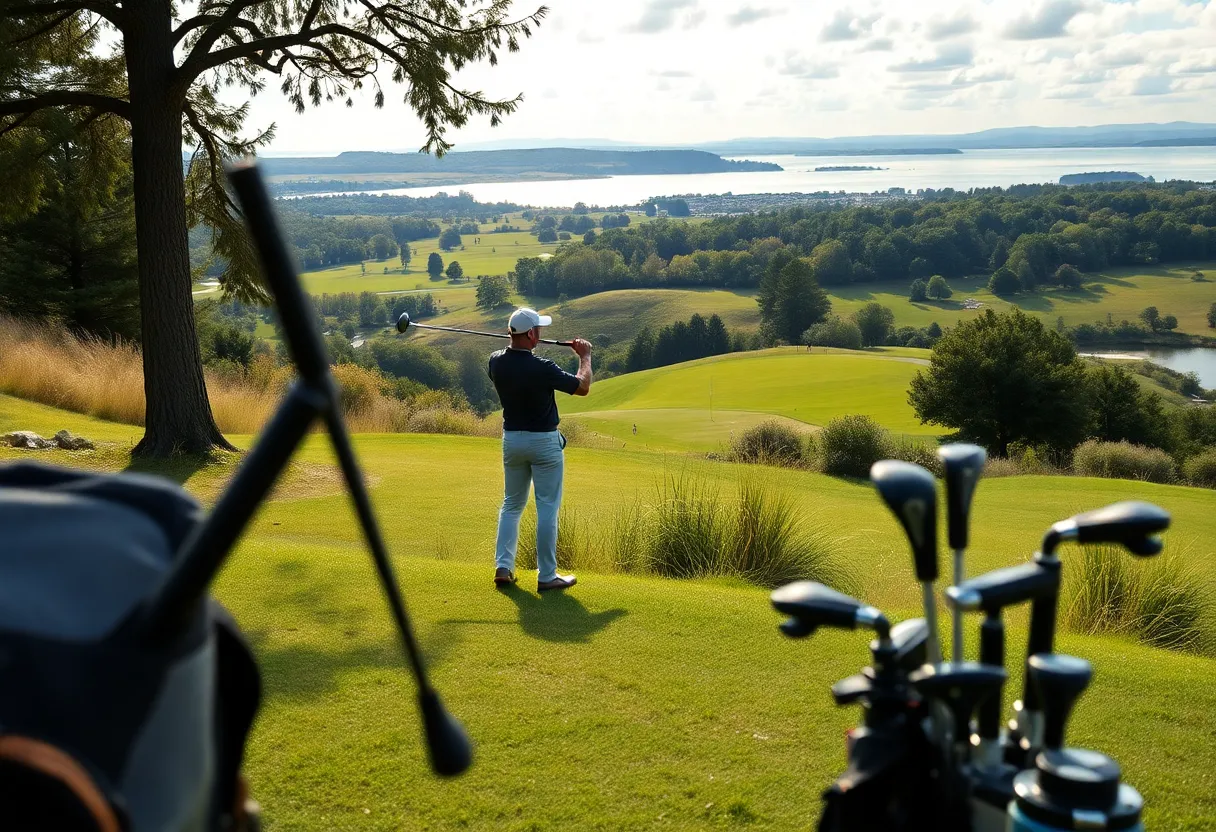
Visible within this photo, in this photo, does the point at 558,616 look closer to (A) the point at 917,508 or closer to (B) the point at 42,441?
(A) the point at 917,508

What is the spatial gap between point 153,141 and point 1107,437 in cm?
5547

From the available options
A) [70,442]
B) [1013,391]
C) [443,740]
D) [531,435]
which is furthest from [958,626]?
[1013,391]

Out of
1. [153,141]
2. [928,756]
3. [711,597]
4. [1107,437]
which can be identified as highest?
[153,141]

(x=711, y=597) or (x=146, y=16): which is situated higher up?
(x=146, y=16)

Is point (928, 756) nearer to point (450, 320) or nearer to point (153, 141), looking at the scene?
point (153, 141)

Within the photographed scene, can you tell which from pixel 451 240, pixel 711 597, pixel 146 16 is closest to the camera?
pixel 711 597

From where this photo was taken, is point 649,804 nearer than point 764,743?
Yes

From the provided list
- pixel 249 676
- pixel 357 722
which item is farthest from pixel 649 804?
pixel 249 676

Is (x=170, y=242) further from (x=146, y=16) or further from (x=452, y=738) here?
(x=452, y=738)

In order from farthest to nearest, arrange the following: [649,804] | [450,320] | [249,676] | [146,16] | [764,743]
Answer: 1. [450,320]
2. [146,16]
3. [764,743]
4. [649,804]
5. [249,676]

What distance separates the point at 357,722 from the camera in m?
5.18

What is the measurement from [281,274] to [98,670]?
39 cm

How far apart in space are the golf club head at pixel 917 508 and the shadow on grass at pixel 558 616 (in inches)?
197

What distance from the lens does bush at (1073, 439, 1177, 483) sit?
3350 centimetres
